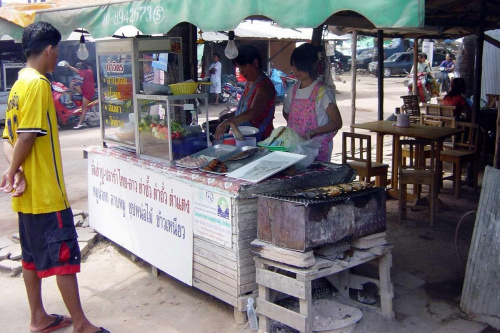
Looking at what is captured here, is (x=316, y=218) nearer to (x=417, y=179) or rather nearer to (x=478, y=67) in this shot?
(x=417, y=179)

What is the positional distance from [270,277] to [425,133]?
371 centimetres

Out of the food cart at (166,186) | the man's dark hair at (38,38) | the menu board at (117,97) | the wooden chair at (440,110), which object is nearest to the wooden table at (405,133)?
the wooden chair at (440,110)

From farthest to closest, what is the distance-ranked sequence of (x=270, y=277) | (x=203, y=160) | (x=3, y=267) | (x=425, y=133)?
1. (x=425, y=133)
2. (x=3, y=267)
3. (x=203, y=160)
4. (x=270, y=277)

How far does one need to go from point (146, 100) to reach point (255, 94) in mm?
1006

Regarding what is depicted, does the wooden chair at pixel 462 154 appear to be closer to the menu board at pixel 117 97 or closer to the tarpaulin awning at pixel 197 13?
the menu board at pixel 117 97

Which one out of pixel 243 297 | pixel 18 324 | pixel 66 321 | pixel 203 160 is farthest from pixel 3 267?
pixel 243 297

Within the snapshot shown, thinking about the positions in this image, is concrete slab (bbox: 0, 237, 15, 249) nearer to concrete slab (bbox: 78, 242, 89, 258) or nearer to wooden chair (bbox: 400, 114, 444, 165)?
concrete slab (bbox: 78, 242, 89, 258)

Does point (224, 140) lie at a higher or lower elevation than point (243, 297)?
higher

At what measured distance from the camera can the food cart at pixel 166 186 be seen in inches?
148

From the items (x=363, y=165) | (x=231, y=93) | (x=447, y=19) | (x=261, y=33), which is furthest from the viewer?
(x=231, y=93)

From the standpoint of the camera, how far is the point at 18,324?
13.5 ft

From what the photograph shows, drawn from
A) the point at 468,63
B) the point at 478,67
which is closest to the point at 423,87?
the point at 468,63

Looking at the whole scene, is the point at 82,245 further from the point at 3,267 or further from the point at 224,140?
the point at 224,140

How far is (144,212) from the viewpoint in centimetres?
470
